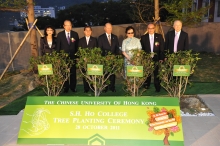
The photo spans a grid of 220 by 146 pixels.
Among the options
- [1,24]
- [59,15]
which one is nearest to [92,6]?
[59,15]

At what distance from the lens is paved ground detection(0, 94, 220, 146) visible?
349 cm

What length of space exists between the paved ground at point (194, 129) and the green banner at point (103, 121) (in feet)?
1.62

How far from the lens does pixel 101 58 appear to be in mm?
4422

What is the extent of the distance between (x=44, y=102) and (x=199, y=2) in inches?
588

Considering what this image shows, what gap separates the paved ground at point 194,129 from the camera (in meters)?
3.49

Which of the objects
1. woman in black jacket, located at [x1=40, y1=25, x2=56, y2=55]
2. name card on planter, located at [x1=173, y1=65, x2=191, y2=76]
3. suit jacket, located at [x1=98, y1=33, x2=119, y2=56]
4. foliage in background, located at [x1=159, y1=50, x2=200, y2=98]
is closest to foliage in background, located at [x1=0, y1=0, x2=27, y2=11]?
woman in black jacket, located at [x1=40, y1=25, x2=56, y2=55]

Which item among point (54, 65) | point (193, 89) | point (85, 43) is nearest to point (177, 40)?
point (193, 89)

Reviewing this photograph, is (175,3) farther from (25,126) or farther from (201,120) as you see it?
(25,126)

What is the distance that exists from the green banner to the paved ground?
0.49 m

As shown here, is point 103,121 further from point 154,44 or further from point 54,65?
point 154,44

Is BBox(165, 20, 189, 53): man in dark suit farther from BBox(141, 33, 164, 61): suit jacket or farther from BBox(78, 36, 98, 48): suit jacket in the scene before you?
BBox(78, 36, 98, 48): suit jacket

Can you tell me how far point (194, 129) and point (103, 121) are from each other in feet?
5.04

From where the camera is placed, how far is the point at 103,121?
323cm

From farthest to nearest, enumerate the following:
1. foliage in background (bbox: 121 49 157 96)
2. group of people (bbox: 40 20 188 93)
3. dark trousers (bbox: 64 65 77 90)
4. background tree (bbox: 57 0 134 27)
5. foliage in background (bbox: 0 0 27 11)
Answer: background tree (bbox: 57 0 134 27)
foliage in background (bbox: 0 0 27 11)
dark trousers (bbox: 64 65 77 90)
group of people (bbox: 40 20 188 93)
foliage in background (bbox: 121 49 157 96)
